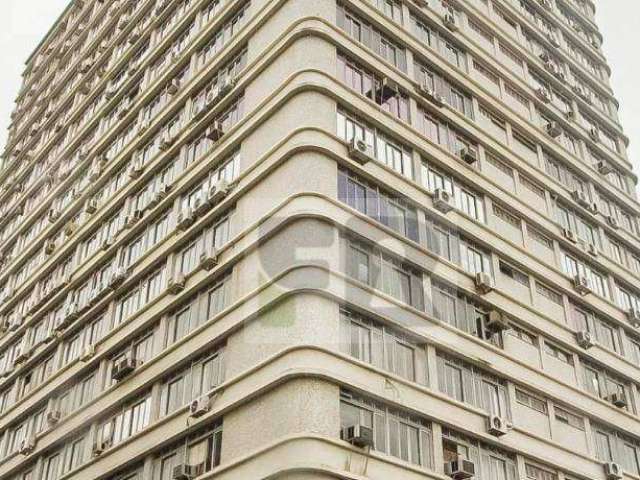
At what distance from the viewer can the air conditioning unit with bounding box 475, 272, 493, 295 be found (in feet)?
72.2

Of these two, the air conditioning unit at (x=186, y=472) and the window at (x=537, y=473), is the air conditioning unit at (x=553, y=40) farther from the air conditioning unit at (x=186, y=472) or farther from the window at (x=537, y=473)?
the air conditioning unit at (x=186, y=472)

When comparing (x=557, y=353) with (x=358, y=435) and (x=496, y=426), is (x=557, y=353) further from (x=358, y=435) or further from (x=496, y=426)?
(x=358, y=435)

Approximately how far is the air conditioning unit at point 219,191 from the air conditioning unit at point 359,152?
11.8 feet

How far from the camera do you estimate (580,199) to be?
94.6 ft

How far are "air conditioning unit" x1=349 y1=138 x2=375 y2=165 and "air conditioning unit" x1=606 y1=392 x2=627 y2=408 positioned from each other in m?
11.1

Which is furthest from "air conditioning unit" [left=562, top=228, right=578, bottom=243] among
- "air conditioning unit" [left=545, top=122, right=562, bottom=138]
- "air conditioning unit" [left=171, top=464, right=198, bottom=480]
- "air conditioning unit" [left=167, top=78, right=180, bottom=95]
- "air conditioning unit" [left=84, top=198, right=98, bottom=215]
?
"air conditioning unit" [left=84, top=198, right=98, bottom=215]

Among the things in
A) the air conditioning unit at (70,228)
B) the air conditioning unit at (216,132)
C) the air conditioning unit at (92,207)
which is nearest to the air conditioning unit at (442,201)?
the air conditioning unit at (216,132)

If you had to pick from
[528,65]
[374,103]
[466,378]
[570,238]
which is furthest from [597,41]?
[466,378]

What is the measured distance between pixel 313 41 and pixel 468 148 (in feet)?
20.5

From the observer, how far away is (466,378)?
20.5 m

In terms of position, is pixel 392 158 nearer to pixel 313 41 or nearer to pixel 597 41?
pixel 313 41

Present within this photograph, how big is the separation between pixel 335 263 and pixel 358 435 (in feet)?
13.1

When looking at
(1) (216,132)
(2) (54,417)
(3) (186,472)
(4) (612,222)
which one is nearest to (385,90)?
(1) (216,132)


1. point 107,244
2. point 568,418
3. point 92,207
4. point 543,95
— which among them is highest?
point 543,95
